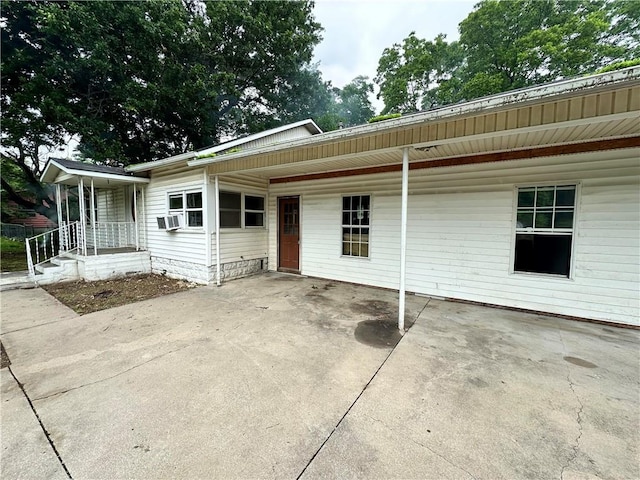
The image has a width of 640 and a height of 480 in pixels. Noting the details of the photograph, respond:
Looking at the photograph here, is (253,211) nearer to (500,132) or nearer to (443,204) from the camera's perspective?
(443,204)

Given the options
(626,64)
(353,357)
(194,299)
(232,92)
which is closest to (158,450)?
(353,357)

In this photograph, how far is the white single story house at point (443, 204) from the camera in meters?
3.14

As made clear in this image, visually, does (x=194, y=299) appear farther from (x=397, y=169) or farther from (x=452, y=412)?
(x=397, y=169)

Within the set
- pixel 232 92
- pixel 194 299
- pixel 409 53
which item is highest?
pixel 409 53

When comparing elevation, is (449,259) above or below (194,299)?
above

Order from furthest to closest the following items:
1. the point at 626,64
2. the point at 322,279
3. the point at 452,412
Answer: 1. the point at 322,279
2. the point at 626,64
3. the point at 452,412

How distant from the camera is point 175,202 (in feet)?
22.8

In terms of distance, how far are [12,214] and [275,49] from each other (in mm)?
19738

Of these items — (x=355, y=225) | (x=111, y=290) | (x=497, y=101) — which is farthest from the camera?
(x=355, y=225)

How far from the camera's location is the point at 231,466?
5.16 ft

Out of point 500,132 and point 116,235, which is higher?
point 500,132

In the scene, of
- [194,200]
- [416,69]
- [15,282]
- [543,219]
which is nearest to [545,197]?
[543,219]

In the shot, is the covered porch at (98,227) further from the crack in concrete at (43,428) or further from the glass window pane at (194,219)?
the crack in concrete at (43,428)

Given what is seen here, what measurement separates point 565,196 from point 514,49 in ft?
40.9
